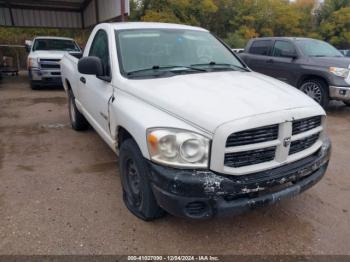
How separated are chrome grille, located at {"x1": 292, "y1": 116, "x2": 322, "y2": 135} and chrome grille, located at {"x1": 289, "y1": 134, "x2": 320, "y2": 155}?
92 millimetres

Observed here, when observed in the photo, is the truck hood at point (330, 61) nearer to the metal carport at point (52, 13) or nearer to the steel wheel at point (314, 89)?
the steel wheel at point (314, 89)

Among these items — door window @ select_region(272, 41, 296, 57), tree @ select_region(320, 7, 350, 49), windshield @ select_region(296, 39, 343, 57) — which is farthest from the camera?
tree @ select_region(320, 7, 350, 49)

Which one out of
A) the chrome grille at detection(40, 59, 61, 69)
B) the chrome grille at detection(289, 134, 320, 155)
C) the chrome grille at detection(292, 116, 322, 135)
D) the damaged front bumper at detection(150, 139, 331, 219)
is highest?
the chrome grille at detection(292, 116, 322, 135)

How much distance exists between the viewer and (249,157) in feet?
8.80

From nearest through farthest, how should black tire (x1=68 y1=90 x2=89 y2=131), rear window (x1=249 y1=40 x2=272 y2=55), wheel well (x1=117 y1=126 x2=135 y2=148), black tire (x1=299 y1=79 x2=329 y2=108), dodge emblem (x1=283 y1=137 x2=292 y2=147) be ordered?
dodge emblem (x1=283 y1=137 x2=292 y2=147), wheel well (x1=117 y1=126 x2=135 y2=148), black tire (x1=68 y1=90 x2=89 y2=131), black tire (x1=299 y1=79 x2=329 y2=108), rear window (x1=249 y1=40 x2=272 y2=55)

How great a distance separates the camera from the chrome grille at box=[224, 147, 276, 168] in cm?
261

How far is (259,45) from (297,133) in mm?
7479

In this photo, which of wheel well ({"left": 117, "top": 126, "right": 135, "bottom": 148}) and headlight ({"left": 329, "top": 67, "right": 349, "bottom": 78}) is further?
headlight ({"left": 329, "top": 67, "right": 349, "bottom": 78})

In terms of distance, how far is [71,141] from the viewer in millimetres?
5688

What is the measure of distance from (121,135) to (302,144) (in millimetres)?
1757

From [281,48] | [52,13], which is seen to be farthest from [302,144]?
[52,13]

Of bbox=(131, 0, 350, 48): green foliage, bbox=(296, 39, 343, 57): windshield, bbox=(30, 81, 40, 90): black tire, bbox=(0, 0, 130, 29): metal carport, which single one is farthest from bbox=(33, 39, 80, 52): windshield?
bbox=(131, 0, 350, 48): green foliage

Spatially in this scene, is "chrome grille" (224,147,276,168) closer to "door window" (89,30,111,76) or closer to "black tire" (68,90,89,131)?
"door window" (89,30,111,76)

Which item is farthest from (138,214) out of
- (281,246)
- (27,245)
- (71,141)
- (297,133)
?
(71,141)
